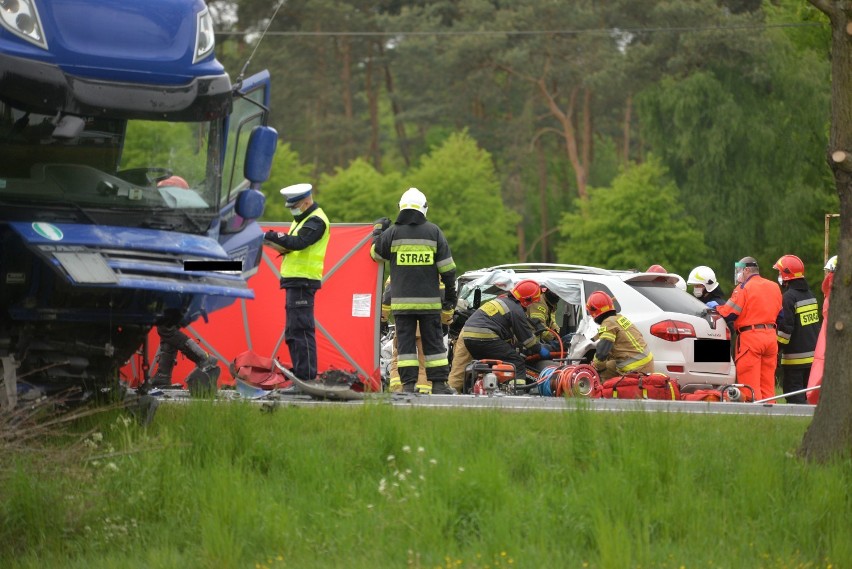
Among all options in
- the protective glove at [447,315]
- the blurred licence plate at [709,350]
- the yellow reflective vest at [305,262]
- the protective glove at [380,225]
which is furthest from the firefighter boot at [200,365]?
the blurred licence plate at [709,350]

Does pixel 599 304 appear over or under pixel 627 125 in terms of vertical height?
under

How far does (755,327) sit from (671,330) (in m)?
1.05

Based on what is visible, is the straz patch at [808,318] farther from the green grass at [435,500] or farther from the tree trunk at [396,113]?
the tree trunk at [396,113]

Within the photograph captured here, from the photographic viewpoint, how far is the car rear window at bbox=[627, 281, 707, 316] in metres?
14.7

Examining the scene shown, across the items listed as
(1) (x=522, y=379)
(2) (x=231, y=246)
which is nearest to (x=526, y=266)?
(1) (x=522, y=379)

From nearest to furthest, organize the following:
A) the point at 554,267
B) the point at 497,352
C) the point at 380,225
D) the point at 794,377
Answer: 1. the point at 497,352
2. the point at 380,225
3. the point at 794,377
4. the point at 554,267

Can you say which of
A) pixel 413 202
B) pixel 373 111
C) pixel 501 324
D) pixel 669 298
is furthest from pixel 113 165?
pixel 373 111

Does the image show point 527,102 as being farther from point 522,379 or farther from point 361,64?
point 522,379

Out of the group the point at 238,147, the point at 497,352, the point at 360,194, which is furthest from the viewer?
the point at 360,194

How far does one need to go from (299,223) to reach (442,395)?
2098 mm

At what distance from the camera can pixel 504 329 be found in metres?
A: 14.2

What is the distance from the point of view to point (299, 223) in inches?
517

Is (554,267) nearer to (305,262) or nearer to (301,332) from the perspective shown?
(305,262)

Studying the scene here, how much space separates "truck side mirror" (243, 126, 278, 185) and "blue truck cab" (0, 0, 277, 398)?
0.43 metres
